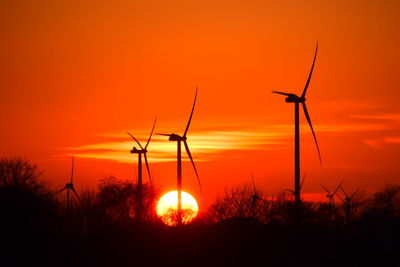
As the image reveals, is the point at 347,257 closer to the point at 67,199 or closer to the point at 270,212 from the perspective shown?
the point at 270,212

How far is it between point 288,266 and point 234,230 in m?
16.3

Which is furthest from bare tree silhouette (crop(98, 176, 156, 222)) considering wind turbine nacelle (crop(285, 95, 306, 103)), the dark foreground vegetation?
wind turbine nacelle (crop(285, 95, 306, 103))

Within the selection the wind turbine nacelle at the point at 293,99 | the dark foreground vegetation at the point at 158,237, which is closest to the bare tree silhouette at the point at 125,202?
the dark foreground vegetation at the point at 158,237

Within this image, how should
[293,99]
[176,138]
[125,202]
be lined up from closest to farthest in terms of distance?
[293,99] → [176,138] → [125,202]

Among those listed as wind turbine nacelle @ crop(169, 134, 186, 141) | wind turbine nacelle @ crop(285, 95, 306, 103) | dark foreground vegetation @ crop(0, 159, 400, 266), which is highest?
wind turbine nacelle @ crop(285, 95, 306, 103)

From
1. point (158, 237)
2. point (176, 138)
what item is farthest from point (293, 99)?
point (158, 237)

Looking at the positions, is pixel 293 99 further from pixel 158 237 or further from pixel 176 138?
pixel 158 237

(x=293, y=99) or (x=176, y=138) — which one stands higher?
(x=293, y=99)

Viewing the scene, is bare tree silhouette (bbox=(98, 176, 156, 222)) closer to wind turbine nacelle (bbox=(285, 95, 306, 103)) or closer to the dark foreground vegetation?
the dark foreground vegetation

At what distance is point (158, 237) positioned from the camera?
10525cm

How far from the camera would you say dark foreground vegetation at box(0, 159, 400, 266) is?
95.5m

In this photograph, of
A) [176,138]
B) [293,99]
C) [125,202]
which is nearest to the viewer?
[293,99]

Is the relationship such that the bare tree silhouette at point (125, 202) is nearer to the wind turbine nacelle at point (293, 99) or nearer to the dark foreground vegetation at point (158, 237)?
the dark foreground vegetation at point (158, 237)

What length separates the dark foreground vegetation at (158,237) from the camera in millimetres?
95475
